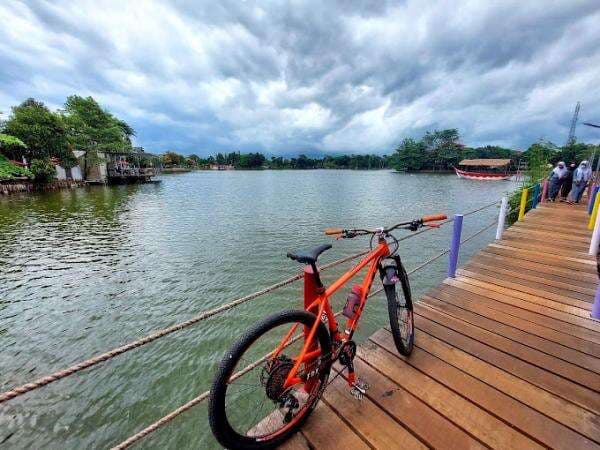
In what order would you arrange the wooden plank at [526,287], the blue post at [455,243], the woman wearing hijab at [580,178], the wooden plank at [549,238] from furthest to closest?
1. the woman wearing hijab at [580,178]
2. the wooden plank at [549,238]
3. the blue post at [455,243]
4. the wooden plank at [526,287]

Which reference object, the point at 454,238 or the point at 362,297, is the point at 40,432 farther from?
the point at 454,238

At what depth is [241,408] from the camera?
12.3 feet

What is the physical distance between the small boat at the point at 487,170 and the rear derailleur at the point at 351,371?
60208mm

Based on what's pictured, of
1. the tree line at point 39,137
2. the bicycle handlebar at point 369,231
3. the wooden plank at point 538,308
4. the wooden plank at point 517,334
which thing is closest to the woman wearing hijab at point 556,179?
the wooden plank at point 538,308

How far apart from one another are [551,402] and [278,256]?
845 cm

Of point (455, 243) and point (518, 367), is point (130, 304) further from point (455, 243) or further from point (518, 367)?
point (518, 367)

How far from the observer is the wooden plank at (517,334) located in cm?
255

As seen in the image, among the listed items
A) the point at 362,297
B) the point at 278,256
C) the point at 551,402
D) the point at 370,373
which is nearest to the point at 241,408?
the point at 370,373

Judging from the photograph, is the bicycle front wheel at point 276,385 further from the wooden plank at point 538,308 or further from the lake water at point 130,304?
the wooden plank at point 538,308

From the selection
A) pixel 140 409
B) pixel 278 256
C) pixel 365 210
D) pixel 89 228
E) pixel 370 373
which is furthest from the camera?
pixel 365 210

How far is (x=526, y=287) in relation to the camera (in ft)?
13.2

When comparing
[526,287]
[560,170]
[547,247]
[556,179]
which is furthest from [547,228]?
[556,179]

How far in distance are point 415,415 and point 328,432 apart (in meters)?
0.66

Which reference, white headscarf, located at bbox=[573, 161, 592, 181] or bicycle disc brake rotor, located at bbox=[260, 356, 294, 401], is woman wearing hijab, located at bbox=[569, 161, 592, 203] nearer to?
white headscarf, located at bbox=[573, 161, 592, 181]
